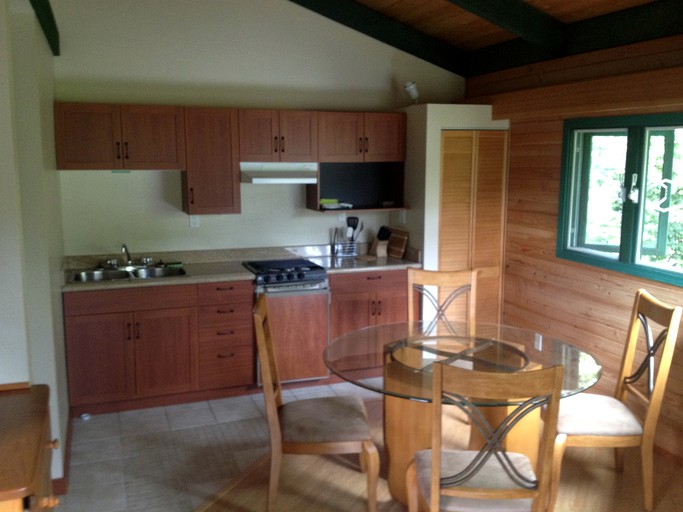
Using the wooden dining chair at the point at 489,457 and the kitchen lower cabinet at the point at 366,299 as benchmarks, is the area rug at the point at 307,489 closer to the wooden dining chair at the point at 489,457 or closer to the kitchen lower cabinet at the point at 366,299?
the wooden dining chair at the point at 489,457

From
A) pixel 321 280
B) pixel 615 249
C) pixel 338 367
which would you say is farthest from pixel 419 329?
pixel 615 249

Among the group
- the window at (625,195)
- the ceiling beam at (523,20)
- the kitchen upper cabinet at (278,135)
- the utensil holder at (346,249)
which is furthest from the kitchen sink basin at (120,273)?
the window at (625,195)

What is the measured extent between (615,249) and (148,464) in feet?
10.0

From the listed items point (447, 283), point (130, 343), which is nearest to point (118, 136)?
point (130, 343)

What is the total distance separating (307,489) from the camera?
131 inches

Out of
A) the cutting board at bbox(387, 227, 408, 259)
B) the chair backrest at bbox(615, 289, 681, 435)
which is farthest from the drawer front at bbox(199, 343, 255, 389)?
the chair backrest at bbox(615, 289, 681, 435)

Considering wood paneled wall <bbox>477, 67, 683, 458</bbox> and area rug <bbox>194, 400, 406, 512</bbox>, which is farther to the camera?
wood paneled wall <bbox>477, 67, 683, 458</bbox>

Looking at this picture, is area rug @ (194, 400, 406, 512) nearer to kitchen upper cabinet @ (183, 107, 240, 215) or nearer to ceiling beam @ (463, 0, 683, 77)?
kitchen upper cabinet @ (183, 107, 240, 215)

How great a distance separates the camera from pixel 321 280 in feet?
15.2

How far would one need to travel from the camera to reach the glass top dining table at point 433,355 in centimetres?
286

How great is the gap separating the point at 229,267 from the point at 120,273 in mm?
751

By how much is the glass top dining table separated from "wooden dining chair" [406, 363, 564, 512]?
21cm

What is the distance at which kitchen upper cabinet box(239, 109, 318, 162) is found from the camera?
4.63 metres

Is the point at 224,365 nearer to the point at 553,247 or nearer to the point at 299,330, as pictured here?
the point at 299,330
